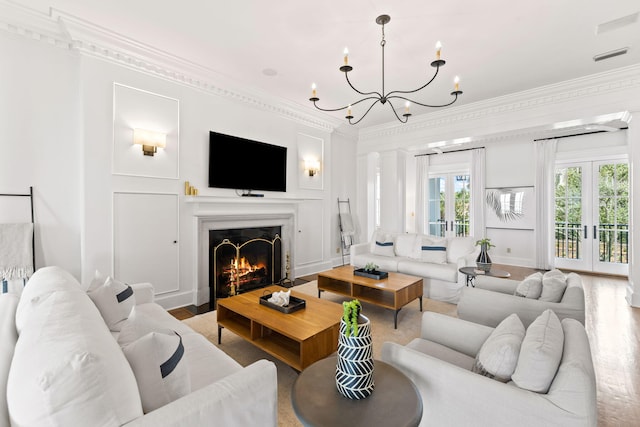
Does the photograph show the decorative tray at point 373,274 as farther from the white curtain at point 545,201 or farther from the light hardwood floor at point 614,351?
the white curtain at point 545,201

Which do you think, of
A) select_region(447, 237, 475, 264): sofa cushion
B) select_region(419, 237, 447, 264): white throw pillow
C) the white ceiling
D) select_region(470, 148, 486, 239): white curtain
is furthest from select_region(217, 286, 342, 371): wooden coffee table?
select_region(470, 148, 486, 239): white curtain

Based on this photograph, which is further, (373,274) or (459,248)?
(459,248)

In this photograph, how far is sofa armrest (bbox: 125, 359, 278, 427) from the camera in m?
1.00

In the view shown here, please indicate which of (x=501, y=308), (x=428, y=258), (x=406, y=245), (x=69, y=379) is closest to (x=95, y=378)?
(x=69, y=379)

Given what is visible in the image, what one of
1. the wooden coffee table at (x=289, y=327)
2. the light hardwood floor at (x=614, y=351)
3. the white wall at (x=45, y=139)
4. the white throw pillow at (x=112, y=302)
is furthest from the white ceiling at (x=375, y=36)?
the light hardwood floor at (x=614, y=351)

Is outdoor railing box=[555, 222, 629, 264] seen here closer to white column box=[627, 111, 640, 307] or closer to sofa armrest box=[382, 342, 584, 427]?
white column box=[627, 111, 640, 307]

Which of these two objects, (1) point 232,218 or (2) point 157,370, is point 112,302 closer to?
(2) point 157,370

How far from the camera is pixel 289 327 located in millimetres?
2293

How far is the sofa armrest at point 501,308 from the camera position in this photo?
205cm

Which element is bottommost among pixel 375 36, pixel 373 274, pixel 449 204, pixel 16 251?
pixel 373 274

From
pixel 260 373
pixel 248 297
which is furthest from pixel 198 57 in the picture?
pixel 260 373

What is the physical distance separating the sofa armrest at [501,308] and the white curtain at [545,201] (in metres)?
5.01

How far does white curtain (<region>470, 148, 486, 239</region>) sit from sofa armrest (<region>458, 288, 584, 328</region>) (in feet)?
16.9

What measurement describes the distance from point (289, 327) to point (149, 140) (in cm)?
273
